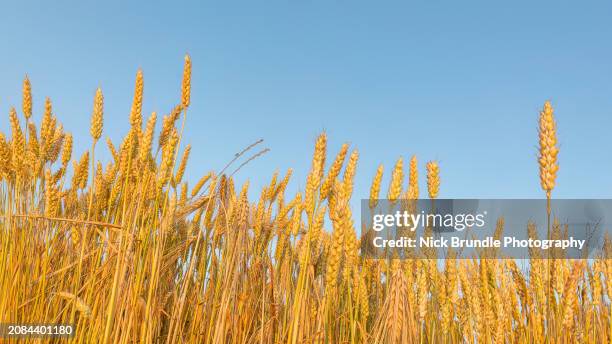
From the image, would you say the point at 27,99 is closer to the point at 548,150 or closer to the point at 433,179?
the point at 433,179

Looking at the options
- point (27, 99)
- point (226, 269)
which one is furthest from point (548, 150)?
point (27, 99)

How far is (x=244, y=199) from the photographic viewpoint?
206cm

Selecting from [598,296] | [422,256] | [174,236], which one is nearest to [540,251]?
[422,256]

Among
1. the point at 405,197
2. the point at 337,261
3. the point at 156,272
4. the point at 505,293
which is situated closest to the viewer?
the point at 337,261

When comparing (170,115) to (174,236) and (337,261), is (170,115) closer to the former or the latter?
(174,236)

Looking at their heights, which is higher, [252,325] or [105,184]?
[105,184]

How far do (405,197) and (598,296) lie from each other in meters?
1.61

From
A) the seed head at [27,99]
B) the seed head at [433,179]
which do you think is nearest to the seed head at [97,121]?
the seed head at [27,99]

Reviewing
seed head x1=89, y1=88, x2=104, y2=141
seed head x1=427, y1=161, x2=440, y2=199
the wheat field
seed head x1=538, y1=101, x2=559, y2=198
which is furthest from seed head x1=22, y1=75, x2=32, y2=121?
seed head x1=538, y1=101, x2=559, y2=198

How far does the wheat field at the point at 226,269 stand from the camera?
1.79 m

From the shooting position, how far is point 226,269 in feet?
6.32

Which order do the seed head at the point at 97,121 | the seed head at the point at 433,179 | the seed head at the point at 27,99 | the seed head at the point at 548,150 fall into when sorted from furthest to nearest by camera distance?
the seed head at the point at 27,99 < the seed head at the point at 97,121 < the seed head at the point at 433,179 < the seed head at the point at 548,150

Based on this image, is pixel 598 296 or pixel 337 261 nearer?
pixel 337 261

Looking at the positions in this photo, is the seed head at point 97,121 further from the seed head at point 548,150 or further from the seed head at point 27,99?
the seed head at point 548,150
